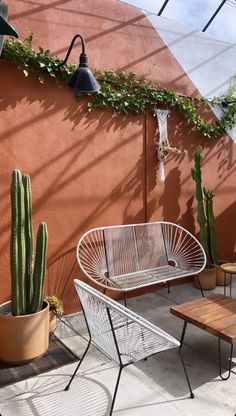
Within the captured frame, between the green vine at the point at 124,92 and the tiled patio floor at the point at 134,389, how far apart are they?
2457mm

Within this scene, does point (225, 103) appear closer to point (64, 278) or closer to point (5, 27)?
point (64, 278)

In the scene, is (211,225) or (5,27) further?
(211,225)

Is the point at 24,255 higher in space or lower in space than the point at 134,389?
higher

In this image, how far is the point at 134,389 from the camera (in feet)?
7.73

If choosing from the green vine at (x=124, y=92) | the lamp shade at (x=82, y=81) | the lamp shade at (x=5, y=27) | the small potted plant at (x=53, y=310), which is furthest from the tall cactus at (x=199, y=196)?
the lamp shade at (x=5, y=27)

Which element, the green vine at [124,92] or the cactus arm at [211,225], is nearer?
the green vine at [124,92]

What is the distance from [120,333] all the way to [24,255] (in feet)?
3.06

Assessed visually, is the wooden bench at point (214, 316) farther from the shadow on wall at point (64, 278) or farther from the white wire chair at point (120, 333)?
A: the shadow on wall at point (64, 278)

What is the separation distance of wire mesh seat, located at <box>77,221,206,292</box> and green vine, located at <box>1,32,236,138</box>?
4.49 ft

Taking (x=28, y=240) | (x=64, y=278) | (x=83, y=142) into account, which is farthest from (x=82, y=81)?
(x=64, y=278)

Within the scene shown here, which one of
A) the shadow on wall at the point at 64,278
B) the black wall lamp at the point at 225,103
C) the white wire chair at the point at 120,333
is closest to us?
the white wire chair at the point at 120,333

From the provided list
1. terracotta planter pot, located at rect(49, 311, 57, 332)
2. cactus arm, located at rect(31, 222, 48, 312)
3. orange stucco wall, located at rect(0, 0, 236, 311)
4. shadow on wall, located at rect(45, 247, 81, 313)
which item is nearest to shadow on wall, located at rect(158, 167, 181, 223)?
orange stucco wall, located at rect(0, 0, 236, 311)

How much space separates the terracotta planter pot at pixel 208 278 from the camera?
170 inches

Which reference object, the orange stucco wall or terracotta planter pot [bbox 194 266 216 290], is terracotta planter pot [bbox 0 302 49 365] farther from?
terracotta planter pot [bbox 194 266 216 290]
